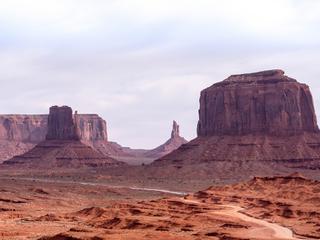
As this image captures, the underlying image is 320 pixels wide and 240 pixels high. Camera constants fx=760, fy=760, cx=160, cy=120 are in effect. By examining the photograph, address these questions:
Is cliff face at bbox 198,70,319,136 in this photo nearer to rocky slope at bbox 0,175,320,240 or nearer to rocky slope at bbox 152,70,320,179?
rocky slope at bbox 152,70,320,179

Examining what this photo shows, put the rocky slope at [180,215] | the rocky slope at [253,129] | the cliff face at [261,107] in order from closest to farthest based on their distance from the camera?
the rocky slope at [180,215] → the rocky slope at [253,129] → the cliff face at [261,107]

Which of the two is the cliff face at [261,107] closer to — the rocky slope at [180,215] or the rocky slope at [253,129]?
the rocky slope at [253,129]

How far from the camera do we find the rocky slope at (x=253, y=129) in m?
167

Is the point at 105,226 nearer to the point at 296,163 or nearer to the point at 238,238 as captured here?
the point at 238,238

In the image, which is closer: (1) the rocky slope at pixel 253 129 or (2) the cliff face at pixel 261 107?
(1) the rocky slope at pixel 253 129

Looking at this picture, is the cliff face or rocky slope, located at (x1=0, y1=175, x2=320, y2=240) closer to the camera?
rocky slope, located at (x1=0, y1=175, x2=320, y2=240)

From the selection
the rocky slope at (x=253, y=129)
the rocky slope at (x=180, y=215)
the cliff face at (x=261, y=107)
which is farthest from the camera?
the cliff face at (x=261, y=107)

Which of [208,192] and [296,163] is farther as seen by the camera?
[296,163]

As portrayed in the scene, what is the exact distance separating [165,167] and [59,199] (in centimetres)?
6501

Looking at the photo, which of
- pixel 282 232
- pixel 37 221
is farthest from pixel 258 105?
pixel 282 232

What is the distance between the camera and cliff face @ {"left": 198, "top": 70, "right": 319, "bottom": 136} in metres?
180

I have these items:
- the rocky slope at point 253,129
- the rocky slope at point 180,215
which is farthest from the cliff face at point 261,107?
the rocky slope at point 180,215

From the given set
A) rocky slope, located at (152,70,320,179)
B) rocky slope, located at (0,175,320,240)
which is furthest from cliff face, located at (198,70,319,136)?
rocky slope, located at (0,175,320,240)

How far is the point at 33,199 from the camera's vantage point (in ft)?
354
